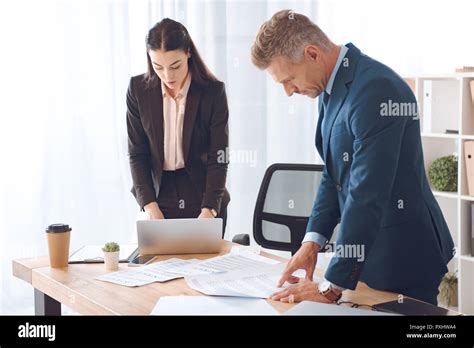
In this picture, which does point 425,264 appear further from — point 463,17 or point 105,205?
point 463,17

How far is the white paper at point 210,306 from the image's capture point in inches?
68.9

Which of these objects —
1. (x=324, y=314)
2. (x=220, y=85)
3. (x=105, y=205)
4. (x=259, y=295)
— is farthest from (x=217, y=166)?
(x=105, y=205)

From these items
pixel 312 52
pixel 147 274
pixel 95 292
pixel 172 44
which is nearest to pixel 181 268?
pixel 147 274

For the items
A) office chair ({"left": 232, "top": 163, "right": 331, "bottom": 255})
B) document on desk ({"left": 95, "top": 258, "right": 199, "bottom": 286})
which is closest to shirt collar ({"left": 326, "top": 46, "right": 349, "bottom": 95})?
document on desk ({"left": 95, "top": 258, "right": 199, "bottom": 286})

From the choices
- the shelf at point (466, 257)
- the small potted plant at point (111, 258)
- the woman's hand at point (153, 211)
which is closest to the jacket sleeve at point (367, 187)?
the small potted plant at point (111, 258)

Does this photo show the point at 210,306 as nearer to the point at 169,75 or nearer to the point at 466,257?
the point at 169,75

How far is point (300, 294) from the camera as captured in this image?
185cm

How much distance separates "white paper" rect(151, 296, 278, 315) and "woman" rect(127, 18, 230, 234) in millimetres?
1031

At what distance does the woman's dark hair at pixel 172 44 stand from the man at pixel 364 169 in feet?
2.71

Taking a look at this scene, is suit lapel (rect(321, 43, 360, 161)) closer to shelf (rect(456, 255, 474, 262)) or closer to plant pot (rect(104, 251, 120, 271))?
plant pot (rect(104, 251, 120, 271))

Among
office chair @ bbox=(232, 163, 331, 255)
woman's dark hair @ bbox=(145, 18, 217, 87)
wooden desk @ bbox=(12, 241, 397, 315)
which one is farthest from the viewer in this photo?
office chair @ bbox=(232, 163, 331, 255)

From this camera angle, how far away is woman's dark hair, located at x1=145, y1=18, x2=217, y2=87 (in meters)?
2.76

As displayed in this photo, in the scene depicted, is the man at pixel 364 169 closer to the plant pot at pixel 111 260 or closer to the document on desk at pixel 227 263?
the document on desk at pixel 227 263

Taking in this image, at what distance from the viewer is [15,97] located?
13.4 feet
